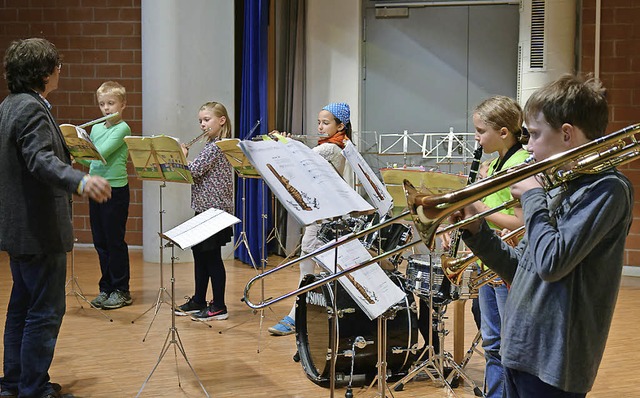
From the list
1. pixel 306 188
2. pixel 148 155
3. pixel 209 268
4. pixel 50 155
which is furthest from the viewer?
pixel 209 268

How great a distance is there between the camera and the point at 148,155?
475cm

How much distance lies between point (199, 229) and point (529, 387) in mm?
2385

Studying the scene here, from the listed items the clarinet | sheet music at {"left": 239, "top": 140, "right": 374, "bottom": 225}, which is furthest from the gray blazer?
the clarinet

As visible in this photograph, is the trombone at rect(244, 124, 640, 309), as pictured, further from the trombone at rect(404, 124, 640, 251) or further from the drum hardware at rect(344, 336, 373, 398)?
the drum hardware at rect(344, 336, 373, 398)

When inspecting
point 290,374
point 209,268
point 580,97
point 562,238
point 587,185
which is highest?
point 580,97

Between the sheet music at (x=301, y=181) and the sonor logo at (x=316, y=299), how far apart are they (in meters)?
1.57

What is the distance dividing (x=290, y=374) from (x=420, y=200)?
2495 mm

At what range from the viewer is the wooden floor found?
12.9 feet

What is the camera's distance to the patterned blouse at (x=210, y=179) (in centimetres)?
518

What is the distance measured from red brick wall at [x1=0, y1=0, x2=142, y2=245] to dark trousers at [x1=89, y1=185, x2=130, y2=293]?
103 inches

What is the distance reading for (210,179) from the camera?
5234mm

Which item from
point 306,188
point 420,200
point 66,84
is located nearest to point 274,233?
point 66,84

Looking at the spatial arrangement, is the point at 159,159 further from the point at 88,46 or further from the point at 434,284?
the point at 88,46

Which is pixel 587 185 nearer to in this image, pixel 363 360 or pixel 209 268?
pixel 363 360
